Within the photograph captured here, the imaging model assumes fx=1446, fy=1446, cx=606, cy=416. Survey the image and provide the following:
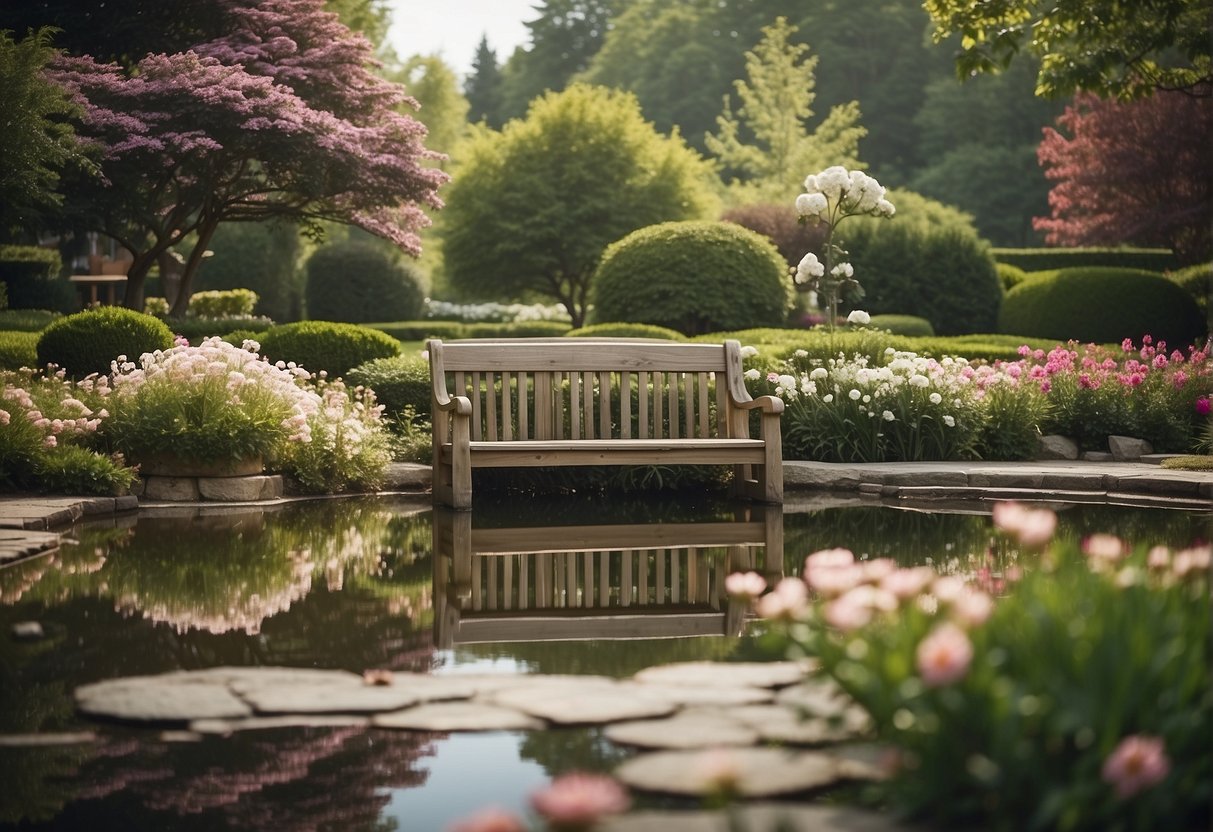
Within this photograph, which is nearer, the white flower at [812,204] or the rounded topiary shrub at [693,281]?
the white flower at [812,204]

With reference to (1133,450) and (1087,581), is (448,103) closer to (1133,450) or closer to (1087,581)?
(1133,450)

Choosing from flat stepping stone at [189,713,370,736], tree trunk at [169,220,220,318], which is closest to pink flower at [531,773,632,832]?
flat stepping stone at [189,713,370,736]

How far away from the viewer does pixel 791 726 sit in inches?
142

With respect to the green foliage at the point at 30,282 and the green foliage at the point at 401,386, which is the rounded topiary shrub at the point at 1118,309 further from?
the green foliage at the point at 30,282

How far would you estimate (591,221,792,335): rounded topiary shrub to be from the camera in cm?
1739

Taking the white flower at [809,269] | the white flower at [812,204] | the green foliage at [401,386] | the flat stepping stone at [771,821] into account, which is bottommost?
the flat stepping stone at [771,821]

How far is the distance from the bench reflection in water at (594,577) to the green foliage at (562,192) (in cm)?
1683

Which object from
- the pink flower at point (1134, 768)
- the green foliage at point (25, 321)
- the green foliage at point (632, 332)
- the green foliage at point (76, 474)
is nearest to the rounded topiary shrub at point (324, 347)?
the green foliage at point (632, 332)

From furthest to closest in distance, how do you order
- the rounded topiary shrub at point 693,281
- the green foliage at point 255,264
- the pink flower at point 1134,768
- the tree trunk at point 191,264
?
the green foliage at point 255,264 → the tree trunk at point 191,264 → the rounded topiary shrub at point 693,281 → the pink flower at point 1134,768

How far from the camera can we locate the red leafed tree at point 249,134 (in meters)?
16.7

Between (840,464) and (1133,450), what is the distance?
2618mm

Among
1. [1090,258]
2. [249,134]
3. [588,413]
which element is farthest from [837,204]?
[1090,258]

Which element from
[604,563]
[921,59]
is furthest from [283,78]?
[921,59]

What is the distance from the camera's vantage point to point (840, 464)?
10.5m
